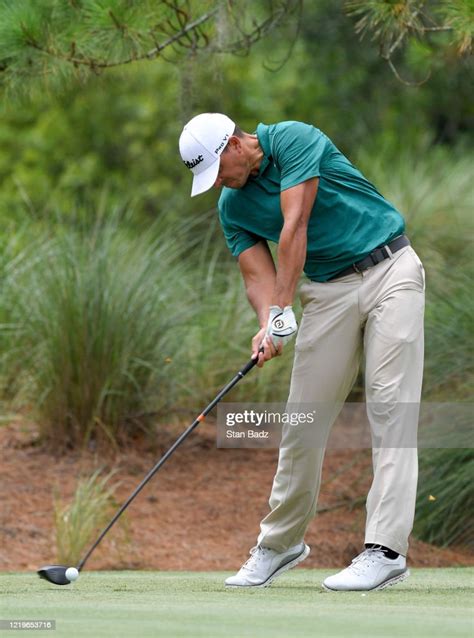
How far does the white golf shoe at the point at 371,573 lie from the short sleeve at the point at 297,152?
4.91ft

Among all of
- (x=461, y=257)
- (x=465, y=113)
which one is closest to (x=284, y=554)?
(x=461, y=257)

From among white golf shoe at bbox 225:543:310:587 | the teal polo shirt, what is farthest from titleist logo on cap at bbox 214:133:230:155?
white golf shoe at bbox 225:543:310:587

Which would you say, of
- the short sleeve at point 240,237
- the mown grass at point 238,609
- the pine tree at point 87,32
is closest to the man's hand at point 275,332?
the short sleeve at point 240,237

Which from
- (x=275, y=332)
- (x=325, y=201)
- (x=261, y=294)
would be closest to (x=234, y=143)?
(x=325, y=201)

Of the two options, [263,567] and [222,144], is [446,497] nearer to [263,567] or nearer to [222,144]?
[263,567]

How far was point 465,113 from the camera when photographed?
17953mm

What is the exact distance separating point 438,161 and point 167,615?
A: 33.4ft

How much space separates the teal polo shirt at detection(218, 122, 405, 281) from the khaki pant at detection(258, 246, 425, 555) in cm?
10

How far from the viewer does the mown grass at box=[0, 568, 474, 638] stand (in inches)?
149

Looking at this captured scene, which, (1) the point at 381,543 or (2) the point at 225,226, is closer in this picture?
(1) the point at 381,543

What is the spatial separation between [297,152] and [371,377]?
3.12 feet

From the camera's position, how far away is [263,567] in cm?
547

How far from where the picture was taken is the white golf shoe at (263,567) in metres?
5.46

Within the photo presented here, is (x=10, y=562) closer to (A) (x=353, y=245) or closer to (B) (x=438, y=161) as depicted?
(A) (x=353, y=245)
